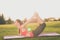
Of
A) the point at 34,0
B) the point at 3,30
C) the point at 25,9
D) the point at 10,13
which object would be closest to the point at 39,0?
the point at 34,0

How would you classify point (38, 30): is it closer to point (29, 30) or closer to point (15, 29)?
point (29, 30)

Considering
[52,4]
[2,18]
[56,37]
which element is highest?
[52,4]

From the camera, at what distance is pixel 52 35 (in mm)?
2062

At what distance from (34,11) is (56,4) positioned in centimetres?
27

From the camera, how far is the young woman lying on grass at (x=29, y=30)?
2.04 m

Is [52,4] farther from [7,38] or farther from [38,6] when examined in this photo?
[7,38]

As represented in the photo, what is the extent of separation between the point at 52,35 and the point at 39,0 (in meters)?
0.43

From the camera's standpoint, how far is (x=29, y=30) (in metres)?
2.05

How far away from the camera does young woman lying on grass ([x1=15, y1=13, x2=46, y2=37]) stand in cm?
204

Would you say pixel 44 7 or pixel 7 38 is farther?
pixel 44 7

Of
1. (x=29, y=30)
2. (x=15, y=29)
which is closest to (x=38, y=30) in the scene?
(x=29, y=30)

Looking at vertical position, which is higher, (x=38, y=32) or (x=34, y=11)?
(x=34, y=11)

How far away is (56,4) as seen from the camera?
82.6 inches

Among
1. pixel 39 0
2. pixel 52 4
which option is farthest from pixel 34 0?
pixel 52 4
